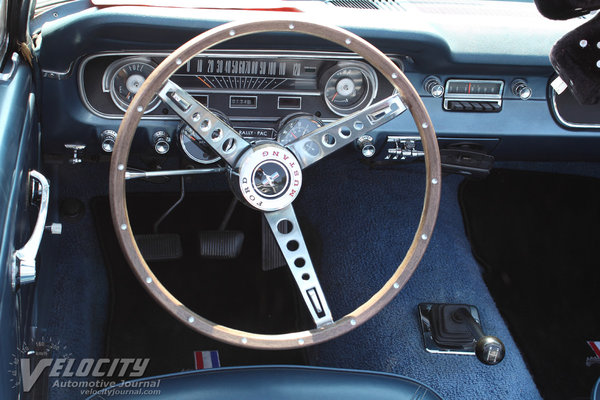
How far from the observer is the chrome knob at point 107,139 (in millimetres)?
2020

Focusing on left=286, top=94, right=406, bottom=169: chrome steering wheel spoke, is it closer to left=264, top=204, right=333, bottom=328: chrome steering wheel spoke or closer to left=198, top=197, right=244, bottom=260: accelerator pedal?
left=264, top=204, right=333, bottom=328: chrome steering wheel spoke

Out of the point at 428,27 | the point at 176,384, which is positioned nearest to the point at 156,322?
the point at 176,384

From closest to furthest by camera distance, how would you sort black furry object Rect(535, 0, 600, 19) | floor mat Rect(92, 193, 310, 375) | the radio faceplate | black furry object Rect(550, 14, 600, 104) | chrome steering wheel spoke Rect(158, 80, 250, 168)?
1. black furry object Rect(535, 0, 600, 19)
2. black furry object Rect(550, 14, 600, 104)
3. chrome steering wheel spoke Rect(158, 80, 250, 168)
4. the radio faceplate
5. floor mat Rect(92, 193, 310, 375)

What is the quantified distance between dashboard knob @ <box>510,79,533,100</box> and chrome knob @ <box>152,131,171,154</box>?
1.17m

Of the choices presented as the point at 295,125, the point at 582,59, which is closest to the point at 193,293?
the point at 295,125

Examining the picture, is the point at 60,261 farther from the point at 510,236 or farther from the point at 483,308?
the point at 510,236

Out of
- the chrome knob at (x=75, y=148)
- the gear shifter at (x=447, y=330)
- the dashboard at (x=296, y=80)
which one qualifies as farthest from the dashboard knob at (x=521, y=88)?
the chrome knob at (x=75, y=148)

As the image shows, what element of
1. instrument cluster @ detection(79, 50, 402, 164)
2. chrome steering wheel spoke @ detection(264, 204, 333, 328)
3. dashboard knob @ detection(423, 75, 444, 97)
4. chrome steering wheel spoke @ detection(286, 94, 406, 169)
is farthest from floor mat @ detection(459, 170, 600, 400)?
chrome steering wheel spoke @ detection(286, 94, 406, 169)

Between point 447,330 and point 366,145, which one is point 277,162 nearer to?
point 366,145

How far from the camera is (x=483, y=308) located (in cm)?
251

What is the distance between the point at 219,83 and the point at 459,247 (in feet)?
4.32

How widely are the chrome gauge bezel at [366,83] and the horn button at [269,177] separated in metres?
0.50

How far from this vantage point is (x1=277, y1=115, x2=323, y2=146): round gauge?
202 cm

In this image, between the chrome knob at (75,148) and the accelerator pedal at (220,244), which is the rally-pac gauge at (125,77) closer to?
the chrome knob at (75,148)
